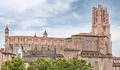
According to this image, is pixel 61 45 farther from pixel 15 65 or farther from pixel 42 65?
pixel 15 65

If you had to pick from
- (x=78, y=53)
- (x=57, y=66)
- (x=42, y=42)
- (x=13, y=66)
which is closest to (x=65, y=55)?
(x=78, y=53)

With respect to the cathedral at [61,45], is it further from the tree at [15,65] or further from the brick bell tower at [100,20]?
the tree at [15,65]

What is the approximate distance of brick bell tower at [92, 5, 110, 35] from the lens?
169225mm

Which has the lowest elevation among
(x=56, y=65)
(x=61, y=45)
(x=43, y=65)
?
(x=56, y=65)

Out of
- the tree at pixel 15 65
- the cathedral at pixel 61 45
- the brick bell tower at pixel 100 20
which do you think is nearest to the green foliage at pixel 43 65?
the tree at pixel 15 65

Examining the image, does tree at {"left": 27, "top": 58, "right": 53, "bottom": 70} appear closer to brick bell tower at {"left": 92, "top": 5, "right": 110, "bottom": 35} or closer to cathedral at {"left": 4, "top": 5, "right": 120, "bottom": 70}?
cathedral at {"left": 4, "top": 5, "right": 120, "bottom": 70}

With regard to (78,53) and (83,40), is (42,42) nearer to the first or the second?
(83,40)

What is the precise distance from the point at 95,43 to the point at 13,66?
73421mm

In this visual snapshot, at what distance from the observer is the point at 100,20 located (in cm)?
17262

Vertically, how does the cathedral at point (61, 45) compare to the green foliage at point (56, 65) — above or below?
above

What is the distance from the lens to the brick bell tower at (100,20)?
6662 inches

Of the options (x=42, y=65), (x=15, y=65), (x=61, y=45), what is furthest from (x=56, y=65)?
(x=61, y=45)

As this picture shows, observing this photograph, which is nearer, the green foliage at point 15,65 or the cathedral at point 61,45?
the green foliage at point 15,65

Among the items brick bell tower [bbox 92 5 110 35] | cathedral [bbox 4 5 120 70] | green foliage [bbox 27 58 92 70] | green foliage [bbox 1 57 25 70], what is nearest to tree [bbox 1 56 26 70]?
green foliage [bbox 1 57 25 70]
